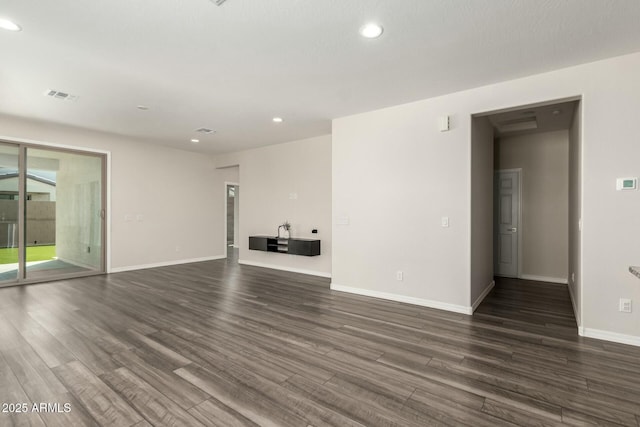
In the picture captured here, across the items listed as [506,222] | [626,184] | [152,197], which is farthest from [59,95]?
[506,222]

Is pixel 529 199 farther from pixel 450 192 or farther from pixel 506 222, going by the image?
pixel 450 192

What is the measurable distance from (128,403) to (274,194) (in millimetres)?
5211

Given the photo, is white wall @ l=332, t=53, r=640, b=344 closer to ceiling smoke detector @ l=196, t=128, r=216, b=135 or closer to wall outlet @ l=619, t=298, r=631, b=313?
wall outlet @ l=619, t=298, r=631, b=313

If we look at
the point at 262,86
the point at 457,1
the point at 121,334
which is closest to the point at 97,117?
the point at 262,86

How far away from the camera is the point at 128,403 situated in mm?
2037

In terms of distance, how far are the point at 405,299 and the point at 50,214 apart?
6.22 m

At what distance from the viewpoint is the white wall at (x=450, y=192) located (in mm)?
3029

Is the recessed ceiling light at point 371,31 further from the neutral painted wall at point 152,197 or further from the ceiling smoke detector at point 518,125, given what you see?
the neutral painted wall at point 152,197

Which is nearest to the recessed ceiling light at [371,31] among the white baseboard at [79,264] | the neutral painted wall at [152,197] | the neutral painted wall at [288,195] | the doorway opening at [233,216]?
the neutral painted wall at [288,195]

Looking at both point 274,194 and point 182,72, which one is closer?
point 182,72

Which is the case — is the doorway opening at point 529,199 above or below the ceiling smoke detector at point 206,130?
below

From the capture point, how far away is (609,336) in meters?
3.06

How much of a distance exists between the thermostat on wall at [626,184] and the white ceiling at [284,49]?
3.89ft

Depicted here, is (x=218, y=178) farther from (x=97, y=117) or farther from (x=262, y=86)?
(x=262, y=86)
